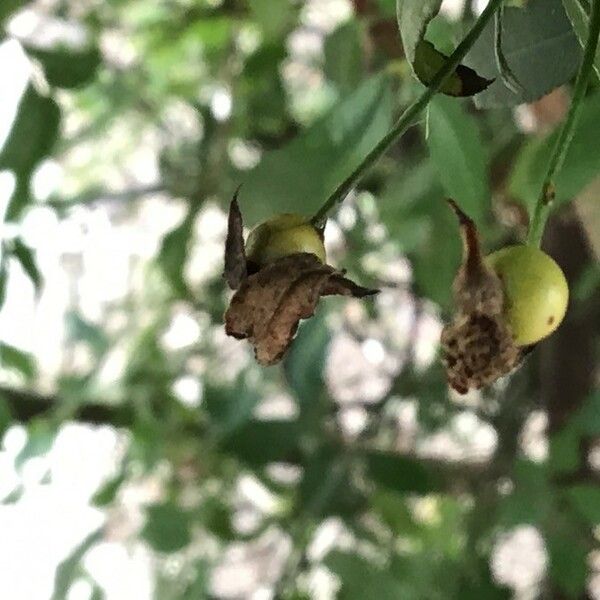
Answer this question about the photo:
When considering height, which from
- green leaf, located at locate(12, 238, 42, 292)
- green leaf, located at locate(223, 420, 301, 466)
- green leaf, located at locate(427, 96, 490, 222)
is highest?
green leaf, located at locate(427, 96, 490, 222)

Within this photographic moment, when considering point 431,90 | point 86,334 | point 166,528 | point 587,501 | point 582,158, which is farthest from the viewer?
point 86,334

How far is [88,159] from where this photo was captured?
3.54 ft

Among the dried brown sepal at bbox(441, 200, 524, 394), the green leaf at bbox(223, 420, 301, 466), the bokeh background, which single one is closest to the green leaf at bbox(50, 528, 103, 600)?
the bokeh background

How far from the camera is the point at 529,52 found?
27 cm

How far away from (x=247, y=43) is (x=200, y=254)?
0.26m

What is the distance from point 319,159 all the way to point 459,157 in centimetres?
10

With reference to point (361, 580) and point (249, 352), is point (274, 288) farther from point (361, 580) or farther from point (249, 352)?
point (249, 352)

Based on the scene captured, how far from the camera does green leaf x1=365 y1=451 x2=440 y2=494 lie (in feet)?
2.20

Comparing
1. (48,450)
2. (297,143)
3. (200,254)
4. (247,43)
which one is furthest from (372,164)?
(200,254)

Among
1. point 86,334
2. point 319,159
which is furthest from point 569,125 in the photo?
point 86,334

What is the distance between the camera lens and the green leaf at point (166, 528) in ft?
2.18

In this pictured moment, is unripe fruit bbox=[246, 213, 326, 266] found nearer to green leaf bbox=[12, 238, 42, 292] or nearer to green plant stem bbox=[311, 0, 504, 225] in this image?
green plant stem bbox=[311, 0, 504, 225]

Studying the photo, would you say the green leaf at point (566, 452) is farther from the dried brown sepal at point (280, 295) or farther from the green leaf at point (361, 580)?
the dried brown sepal at point (280, 295)

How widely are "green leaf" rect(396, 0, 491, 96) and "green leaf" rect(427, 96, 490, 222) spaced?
10 cm
